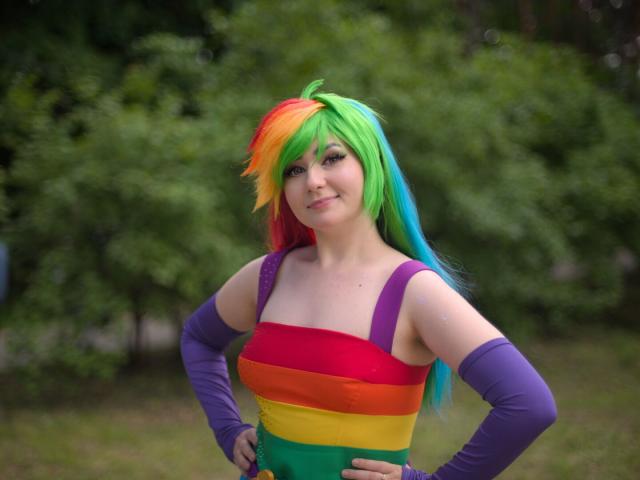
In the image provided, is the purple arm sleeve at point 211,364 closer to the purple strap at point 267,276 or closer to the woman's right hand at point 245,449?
the woman's right hand at point 245,449

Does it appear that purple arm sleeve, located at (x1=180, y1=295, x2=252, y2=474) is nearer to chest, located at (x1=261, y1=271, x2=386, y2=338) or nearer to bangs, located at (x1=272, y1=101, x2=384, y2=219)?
chest, located at (x1=261, y1=271, x2=386, y2=338)

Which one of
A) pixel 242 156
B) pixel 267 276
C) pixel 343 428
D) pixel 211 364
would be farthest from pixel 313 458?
→ pixel 242 156

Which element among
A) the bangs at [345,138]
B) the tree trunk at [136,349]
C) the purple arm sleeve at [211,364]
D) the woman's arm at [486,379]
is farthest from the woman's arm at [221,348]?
the tree trunk at [136,349]

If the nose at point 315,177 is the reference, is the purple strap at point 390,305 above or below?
below

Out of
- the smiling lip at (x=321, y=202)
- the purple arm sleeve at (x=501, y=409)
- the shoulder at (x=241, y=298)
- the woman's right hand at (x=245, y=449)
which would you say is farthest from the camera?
the shoulder at (x=241, y=298)

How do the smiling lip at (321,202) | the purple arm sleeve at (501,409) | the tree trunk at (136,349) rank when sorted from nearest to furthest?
the purple arm sleeve at (501,409) → the smiling lip at (321,202) → the tree trunk at (136,349)

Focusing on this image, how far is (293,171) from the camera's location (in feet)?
6.12

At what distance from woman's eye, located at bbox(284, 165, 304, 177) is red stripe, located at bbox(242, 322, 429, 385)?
0.35m

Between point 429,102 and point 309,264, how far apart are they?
4745 millimetres

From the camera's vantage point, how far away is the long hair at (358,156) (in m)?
1.81

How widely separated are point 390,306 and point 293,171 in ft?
1.27

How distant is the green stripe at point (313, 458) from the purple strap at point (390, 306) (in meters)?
0.24

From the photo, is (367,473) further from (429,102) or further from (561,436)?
(429,102)

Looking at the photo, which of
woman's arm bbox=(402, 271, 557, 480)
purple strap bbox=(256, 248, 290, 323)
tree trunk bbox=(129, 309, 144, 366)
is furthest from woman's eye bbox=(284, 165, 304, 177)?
tree trunk bbox=(129, 309, 144, 366)
